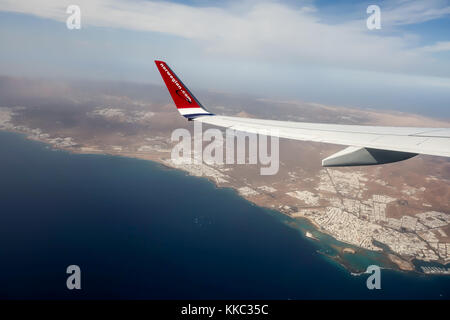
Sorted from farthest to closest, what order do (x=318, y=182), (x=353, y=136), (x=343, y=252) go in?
(x=318, y=182), (x=343, y=252), (x=353, y=136)

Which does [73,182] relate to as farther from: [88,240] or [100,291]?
[100,291]

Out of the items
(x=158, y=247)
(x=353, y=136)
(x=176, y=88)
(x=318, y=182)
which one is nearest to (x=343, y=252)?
(x=318, y=182)

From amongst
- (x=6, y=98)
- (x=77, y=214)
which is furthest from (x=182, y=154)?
(x=6, y=98)

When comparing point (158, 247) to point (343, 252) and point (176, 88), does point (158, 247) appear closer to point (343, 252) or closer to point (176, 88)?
point (343, 252)

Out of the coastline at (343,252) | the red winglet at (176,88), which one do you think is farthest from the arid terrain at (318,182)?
the red winglet at (176,88)

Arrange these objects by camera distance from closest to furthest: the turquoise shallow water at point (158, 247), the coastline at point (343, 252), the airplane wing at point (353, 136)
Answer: the airplane wing at point (353, 136) → the turquoise shallow water at point (158, 247) → the coastline at point (343, 252)

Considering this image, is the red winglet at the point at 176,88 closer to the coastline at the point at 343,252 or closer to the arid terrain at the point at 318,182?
the coastline at the point at 343,252
